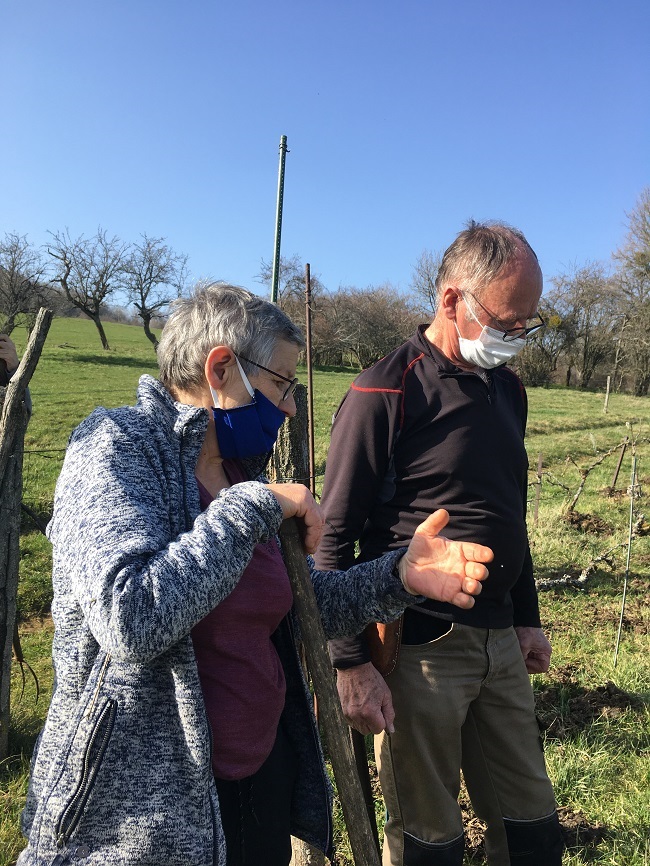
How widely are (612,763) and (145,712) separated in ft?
9.76

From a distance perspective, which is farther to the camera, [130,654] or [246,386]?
[246,386]

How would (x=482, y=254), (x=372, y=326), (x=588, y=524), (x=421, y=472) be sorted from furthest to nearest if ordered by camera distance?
1. (x=372, y=326)
2. (x=588, y=524)
3. (x=482, y=254)
4. (x=421, y=472)

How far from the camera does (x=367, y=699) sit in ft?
6.95

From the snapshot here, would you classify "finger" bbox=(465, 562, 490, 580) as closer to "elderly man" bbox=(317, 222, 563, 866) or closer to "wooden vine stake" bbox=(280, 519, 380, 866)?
"wooden vine stake" bbox=(280, 519, 380, 866)

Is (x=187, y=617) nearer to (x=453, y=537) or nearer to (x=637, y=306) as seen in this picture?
(x=453, y=537)

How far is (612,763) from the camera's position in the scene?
337cm

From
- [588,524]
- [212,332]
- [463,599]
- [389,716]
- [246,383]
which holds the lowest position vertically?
[588,524]

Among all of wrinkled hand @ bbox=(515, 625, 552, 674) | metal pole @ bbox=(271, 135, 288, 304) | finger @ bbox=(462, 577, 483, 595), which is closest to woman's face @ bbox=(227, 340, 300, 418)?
finger @ bbox=(462, 577, 483, 595)

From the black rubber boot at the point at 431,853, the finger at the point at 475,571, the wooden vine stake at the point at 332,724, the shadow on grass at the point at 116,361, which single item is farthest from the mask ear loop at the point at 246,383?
the shadow on grass at the point at 116,361

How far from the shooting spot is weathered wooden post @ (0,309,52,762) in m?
3.35

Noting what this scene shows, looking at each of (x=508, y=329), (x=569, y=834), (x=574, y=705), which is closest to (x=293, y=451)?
(x=508, y=329)

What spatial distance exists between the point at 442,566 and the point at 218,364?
0.75m

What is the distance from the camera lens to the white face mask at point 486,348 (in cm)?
231

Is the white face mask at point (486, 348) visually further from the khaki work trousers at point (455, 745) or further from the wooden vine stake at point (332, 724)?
the wooden vine stake at point (332, 724)
